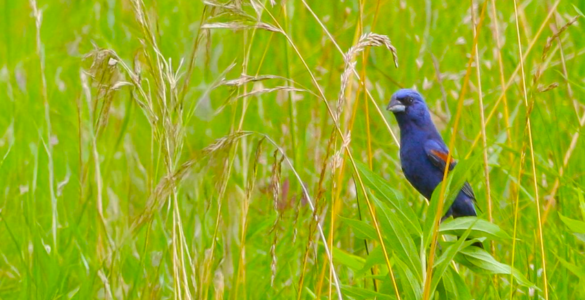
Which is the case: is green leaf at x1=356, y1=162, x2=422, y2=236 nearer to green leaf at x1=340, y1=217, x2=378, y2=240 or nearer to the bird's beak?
green leaf at x1=340, y1=217, x2=378, y2=240

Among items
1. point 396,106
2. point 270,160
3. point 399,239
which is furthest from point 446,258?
point 270,160

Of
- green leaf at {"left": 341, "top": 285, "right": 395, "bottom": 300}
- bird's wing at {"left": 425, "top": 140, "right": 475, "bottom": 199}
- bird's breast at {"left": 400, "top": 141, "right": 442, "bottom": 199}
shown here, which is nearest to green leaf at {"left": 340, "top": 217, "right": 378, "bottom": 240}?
green leaf at {"left": 341, "top": 285, "right": 395, "bottom": 300}

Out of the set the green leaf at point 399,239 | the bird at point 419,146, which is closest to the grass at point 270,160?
the green leaf at point 399,239

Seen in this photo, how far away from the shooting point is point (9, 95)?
3.51 metres

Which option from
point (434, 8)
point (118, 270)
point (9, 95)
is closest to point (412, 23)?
point (434, 8)

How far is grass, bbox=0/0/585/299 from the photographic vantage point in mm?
1754

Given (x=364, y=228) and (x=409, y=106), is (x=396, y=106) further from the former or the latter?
(x=364, y=228)

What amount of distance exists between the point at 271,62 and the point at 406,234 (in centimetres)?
207

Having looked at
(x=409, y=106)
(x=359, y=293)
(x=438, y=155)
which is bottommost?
(x=359, y=293)

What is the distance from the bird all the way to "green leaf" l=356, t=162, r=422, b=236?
1.05 meters

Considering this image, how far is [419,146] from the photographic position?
3.02 m

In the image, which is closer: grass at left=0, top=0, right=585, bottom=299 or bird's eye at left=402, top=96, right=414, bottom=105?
grass at left=0, top=0, right=585, bottom=299

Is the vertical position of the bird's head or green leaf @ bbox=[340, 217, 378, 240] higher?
the bird's head

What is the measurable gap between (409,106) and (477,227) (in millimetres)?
1266
